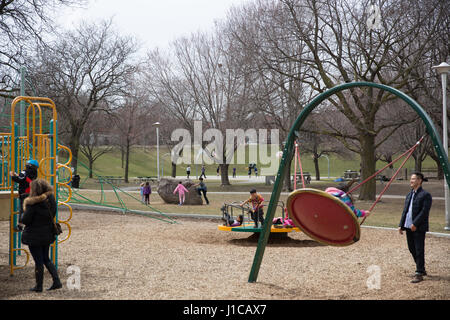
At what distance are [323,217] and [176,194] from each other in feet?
57.1

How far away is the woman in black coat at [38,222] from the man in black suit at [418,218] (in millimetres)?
5139

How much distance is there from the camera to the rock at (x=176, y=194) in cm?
2367

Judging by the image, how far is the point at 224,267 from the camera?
8.70 m

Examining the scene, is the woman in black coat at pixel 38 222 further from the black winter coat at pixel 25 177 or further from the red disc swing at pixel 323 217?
the red disc swing at pixel 323 217

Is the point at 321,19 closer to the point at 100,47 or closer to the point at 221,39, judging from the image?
the point at 221,39

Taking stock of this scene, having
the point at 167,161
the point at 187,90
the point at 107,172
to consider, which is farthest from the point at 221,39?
the point at 167,161

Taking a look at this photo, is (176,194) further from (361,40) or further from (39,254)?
(39,254)

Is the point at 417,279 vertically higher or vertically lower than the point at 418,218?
lower

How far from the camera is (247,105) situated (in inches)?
1407

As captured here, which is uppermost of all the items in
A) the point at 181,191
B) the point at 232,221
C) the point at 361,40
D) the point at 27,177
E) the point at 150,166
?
the point at 361,40

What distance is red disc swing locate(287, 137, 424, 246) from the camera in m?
6.55

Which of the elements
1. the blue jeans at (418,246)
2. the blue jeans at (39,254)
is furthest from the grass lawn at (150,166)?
the blue jeans at (418,246)

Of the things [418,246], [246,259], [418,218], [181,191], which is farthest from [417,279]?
[181,191]

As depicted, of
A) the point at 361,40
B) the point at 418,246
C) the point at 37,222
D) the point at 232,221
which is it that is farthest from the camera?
the point at 361,40
